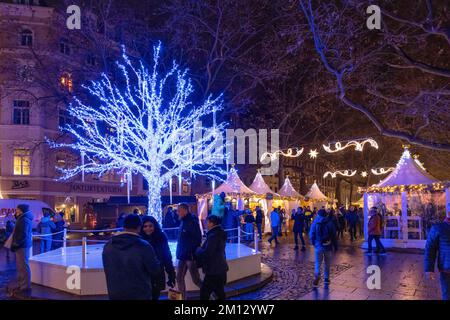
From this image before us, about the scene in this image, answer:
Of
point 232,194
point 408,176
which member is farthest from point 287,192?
point 408,176

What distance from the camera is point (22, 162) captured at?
31922 mm

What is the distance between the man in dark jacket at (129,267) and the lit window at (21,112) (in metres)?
30.2

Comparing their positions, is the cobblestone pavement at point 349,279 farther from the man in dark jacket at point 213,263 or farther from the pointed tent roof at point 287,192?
the pointed tent roof at point 287,192

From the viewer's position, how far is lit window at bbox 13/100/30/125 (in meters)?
32.1

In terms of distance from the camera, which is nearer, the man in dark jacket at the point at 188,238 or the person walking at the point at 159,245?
the person walking at the point at 159,245

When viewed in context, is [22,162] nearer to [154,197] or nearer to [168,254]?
[154,197]

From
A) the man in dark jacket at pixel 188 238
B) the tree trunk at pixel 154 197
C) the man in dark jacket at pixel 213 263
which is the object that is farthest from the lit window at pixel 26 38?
the man in dark jacket at pixel 213 263

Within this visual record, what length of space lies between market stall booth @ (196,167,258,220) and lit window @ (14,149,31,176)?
41.1 ft

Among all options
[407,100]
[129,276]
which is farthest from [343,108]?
[129,276]

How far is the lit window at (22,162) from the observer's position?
104ft

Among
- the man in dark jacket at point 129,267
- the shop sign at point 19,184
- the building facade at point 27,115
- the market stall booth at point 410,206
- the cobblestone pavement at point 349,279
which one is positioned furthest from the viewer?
the shop sign at point 19,184

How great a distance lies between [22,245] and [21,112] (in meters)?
25.3

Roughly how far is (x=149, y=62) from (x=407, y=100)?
36.9 feet

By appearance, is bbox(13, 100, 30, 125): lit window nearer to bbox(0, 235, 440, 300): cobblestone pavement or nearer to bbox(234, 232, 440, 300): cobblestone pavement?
bbox(0, 235, 440, 300): cobblestone pavement
